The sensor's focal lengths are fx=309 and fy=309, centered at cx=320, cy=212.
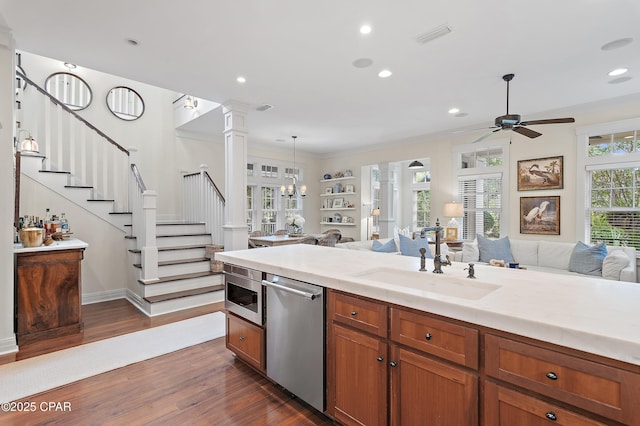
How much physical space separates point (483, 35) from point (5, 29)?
14.2 feet

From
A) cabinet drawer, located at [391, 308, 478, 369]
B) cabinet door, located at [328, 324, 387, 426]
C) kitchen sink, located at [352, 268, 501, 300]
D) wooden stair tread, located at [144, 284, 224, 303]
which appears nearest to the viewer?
cabinet drawer, located at [391, 308, 478, 369]

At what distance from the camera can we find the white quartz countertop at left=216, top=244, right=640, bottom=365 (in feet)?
3.43

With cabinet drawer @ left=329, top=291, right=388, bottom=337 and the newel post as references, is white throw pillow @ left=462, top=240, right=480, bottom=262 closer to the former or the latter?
cabinet drawer @ left=329, top=291, right=388, bottom=337

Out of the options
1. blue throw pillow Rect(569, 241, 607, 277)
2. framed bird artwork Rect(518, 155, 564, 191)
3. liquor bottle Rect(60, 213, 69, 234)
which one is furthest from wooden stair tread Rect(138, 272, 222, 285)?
framed bird artwork Rect(518, 155, 564, 191)

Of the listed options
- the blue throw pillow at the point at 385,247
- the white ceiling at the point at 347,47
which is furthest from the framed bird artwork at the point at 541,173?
the blue throw pillow at the point at 385,247

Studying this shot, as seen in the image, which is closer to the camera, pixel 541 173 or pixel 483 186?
pixel 541 173

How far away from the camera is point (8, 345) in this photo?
2887 millimetres

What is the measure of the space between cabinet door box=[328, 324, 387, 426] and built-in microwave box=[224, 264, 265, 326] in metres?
0.75

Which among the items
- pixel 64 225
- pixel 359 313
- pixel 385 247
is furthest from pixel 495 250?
pixel 64 225

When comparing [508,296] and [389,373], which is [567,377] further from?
[389,373]

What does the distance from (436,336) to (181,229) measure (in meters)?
4.92

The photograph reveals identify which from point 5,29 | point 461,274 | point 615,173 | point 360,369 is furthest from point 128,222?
point 615,173

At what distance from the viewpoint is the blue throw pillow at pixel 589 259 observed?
430 cm

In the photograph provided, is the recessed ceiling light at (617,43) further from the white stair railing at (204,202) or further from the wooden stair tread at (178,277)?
the wooden stair tread at (178,277)
